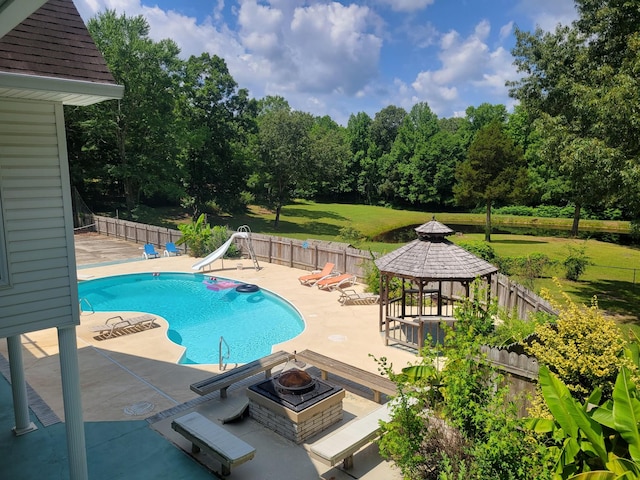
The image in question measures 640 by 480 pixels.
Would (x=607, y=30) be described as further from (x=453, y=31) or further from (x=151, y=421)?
(x=453, y=31)

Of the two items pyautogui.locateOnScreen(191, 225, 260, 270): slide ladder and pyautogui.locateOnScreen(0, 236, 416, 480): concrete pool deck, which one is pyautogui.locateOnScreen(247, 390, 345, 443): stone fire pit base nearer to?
pyautogui.locateOnScreen(0, 236, 416, 480): concrete pool deck

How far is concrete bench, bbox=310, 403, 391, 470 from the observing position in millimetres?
6324

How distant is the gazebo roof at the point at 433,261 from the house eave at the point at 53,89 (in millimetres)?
8659

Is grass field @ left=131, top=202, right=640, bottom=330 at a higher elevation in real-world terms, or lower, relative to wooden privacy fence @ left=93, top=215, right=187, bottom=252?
lower

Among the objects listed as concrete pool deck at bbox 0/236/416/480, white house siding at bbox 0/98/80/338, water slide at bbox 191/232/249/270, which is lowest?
concrete pool deck at bbox 0/236/416/480

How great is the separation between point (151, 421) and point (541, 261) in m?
17.2

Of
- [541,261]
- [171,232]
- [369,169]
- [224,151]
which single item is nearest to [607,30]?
[541,261]

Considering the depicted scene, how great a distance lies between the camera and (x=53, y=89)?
4.43m

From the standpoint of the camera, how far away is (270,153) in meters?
38.3

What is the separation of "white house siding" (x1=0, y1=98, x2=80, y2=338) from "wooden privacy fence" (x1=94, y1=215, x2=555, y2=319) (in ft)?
37.1

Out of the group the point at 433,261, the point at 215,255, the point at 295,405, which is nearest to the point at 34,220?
the point at 295,405

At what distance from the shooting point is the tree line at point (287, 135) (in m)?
13.4

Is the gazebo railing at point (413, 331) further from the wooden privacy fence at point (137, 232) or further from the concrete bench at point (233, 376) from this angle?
the wooden privacy fence at point (137, 232)

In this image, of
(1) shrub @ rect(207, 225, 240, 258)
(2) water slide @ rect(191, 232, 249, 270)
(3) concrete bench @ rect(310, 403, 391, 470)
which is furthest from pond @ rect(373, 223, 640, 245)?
(3) concrete bench @ rect(310, 403, 391, 470)
